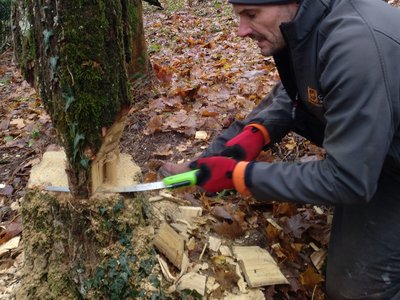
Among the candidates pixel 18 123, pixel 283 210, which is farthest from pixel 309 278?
pixel 18 123

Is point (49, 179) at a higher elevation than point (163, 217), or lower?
higher

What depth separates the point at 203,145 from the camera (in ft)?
10.6

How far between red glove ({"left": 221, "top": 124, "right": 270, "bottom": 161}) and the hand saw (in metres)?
0.50

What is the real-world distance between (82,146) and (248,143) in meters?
1.03

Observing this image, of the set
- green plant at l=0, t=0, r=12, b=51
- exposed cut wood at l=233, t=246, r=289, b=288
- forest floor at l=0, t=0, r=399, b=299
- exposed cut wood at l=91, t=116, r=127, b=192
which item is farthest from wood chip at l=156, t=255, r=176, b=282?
green plant at l=0, t=0, r=12, b=51

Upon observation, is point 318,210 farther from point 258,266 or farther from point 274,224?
point 258,266

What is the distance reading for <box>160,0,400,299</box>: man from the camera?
1.50m

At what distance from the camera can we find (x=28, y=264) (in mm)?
2107

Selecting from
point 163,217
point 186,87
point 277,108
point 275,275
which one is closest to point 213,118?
point 186,87

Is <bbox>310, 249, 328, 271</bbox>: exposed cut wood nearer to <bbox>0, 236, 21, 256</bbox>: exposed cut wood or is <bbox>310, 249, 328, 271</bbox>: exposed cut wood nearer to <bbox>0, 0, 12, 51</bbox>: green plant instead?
<bbox>0, 236, 21, 256</bbox>: exposed cut wood

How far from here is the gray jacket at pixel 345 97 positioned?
4.89 feet

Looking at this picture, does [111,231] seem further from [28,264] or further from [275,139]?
[275,139]

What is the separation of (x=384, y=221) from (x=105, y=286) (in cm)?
143

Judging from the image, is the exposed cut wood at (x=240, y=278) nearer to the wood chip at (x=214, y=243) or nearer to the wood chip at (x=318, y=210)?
the wood chip at (x=214, y=243)
